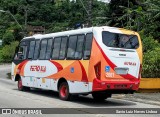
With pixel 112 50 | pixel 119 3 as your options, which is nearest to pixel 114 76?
pixel 112 50

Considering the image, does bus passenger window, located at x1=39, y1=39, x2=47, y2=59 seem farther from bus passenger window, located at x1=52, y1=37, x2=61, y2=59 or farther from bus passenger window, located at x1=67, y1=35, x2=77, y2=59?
bus passenger window, located at x1=67, y1=35, x2=77, y2=59

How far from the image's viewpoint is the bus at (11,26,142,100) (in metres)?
14.6

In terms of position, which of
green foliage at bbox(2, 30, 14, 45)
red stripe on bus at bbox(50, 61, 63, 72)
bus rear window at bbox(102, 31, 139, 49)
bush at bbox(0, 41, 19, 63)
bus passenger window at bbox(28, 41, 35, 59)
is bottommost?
bush at bbox(0, 41, 19, 63)

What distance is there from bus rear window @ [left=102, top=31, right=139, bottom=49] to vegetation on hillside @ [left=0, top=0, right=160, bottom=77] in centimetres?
499

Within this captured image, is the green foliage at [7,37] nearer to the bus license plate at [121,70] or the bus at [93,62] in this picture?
the bus at [93,62]

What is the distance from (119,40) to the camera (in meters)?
15.4

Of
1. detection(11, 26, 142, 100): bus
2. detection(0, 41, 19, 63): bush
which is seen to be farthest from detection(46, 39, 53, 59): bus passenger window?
detection(0, 41, 19, 63): bush

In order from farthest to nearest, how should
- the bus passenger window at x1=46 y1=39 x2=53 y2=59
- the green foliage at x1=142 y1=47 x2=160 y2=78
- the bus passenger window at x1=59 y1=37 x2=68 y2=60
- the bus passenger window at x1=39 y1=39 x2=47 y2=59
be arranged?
the green foliage at x1=142 y1=47 x2=160 y2=78
the bus passenger window at x1=39 y1=39 x2=47 y2=59
the bus passenger window at x1=46 y1=39 x2=53 y2=59
the bus passenger window at x1=59 y1=37 x2=68 y2=60

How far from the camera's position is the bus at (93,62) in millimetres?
14594

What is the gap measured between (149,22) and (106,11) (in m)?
12.8

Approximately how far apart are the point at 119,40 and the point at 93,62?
1.58 meters

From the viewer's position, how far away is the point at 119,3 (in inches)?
1694

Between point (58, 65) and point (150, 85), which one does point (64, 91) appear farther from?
point (150, 85)

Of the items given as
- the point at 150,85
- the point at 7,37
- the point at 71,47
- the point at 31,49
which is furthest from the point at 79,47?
the point at 7,37
